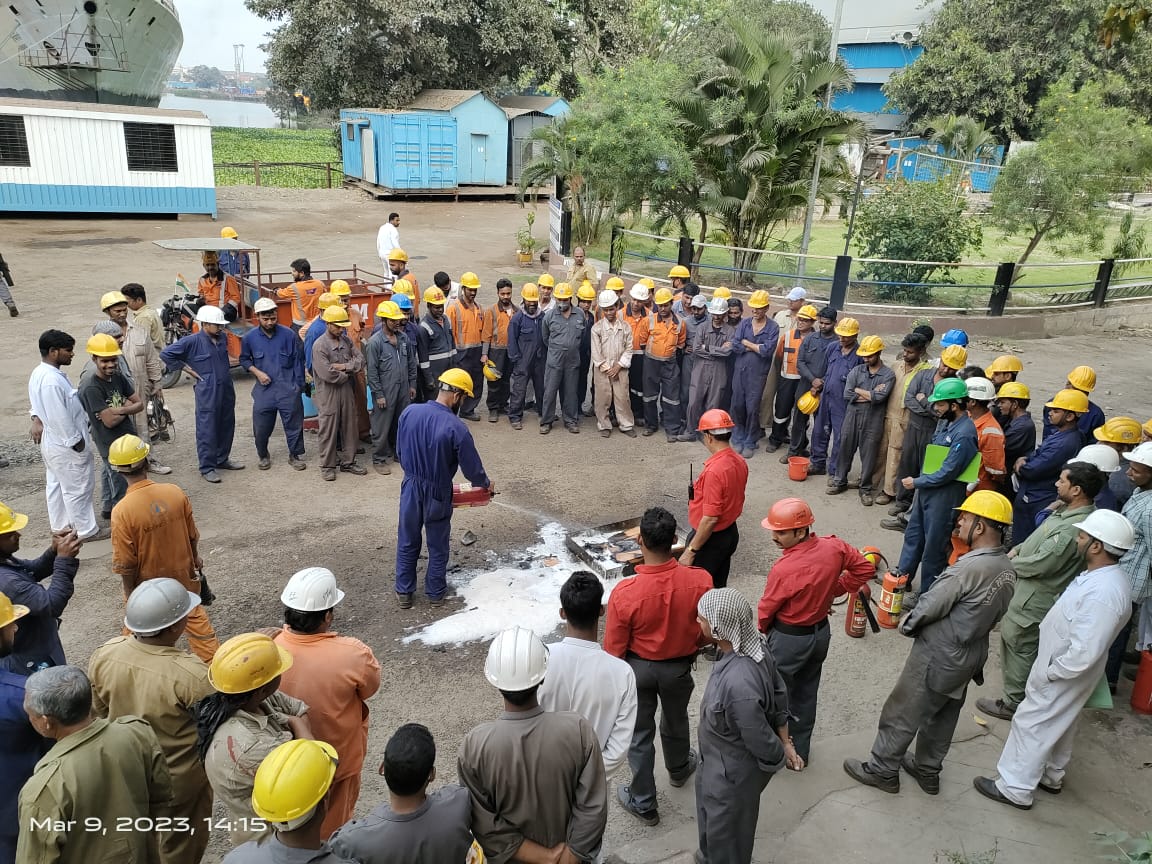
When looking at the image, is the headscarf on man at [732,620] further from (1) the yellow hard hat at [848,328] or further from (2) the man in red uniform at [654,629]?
(1) the yellow hard hat at [848,328]

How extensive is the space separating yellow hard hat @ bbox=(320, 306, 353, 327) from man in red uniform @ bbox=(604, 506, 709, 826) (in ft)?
17.0

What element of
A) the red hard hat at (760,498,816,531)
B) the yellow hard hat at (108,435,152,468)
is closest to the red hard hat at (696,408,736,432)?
the red hard hat at (760,498,816,531)

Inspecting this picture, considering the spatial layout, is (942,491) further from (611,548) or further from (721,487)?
(611,548)

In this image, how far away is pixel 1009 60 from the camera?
1224 inches

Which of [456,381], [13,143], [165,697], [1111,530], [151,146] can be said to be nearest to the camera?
[165,697]

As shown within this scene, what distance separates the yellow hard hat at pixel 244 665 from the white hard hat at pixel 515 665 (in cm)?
87

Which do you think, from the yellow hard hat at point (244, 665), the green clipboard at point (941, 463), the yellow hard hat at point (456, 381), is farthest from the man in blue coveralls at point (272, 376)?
the green clipboard at point (941, 463)

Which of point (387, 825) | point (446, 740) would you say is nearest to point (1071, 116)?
point (446, 740)

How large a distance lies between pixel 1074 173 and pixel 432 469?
1462 cm

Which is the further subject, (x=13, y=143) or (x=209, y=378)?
(x=13, y=143)

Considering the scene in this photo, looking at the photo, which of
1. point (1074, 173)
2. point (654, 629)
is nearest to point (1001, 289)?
point (1074, 173)

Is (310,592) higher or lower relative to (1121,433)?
lower

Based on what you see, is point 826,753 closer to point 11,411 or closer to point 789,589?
point 789,589

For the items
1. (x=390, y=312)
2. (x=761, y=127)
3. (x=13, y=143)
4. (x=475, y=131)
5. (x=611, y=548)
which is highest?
(x=475, y=131)
